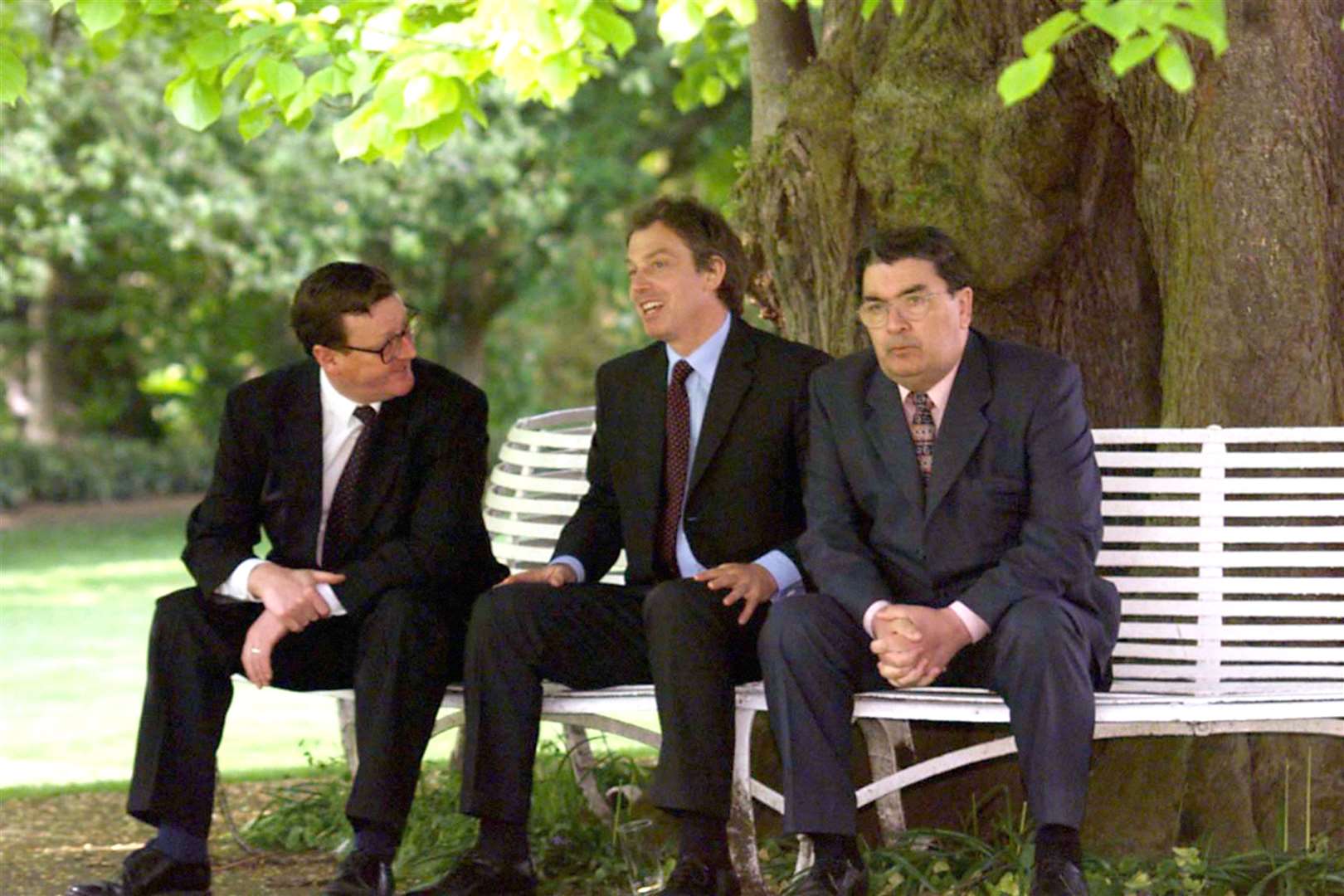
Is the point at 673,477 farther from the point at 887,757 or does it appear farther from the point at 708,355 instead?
the point at 887,757

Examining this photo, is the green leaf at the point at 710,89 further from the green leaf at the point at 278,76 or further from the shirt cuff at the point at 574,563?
the shirt cuff at the point at 574,563

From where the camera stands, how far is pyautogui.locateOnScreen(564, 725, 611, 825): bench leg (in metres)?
5.91

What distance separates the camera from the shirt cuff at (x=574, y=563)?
18.0 ft

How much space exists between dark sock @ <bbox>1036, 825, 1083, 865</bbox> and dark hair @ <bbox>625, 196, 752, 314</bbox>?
1651 millimetres

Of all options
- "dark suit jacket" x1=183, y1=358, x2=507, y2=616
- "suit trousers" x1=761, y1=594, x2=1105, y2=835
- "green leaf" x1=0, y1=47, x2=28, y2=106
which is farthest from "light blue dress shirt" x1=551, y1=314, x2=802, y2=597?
"green leaf" x1=0, y1=47, x2=28, y2=106

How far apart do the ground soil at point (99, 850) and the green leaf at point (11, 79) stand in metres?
2.01

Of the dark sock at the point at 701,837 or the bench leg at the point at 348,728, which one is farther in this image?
the bench leg at the point at 348,728

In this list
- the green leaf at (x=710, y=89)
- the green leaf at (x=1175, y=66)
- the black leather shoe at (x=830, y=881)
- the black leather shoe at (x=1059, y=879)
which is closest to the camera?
the green leaf at (x=1175, y=66)

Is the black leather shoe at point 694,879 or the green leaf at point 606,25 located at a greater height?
the green leaf at point 606,25

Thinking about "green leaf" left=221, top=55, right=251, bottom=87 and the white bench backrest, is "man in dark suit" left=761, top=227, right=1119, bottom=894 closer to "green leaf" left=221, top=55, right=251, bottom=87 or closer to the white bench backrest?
the white bench backrest

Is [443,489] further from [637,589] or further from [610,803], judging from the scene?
[610,803]

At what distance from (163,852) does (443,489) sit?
1095 mm

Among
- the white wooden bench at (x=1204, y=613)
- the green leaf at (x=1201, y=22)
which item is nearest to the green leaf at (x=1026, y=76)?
the green leaf at (x=1201, y=22)

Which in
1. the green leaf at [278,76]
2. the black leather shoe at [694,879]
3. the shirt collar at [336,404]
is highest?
the green leaf at [278,76]
